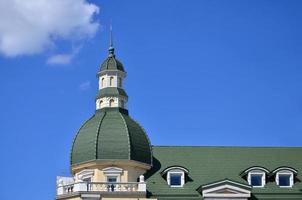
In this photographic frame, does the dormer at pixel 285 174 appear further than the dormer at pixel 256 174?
Yes

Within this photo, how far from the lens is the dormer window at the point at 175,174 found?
7961 centimetres

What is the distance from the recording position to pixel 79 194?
76.7m

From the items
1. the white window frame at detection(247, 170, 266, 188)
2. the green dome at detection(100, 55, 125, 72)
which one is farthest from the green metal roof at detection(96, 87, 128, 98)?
the white window frame at detection(247, 170, 266, 188)

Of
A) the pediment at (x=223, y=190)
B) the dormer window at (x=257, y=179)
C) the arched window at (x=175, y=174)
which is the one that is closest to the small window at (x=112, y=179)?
the arched window at (x=175, y=174)

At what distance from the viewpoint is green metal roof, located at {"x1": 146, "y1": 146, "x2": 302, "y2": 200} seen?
259 feet

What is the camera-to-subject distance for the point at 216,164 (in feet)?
270

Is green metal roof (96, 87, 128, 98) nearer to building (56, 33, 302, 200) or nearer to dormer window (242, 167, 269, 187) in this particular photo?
building (56, 33, 302, 200)

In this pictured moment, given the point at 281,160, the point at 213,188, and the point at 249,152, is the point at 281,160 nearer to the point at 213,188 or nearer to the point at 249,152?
the point at 249,152

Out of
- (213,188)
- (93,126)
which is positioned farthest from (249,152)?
(93,126)

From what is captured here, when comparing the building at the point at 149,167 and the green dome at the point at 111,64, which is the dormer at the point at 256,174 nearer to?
the building at the point at 149,167

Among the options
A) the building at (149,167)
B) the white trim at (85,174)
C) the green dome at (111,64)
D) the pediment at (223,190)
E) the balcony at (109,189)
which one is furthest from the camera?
the green dome at (111,64)

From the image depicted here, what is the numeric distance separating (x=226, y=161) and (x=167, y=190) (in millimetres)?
6722

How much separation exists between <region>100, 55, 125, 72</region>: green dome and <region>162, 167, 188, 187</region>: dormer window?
1047 cm

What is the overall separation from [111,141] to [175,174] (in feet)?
18.9
